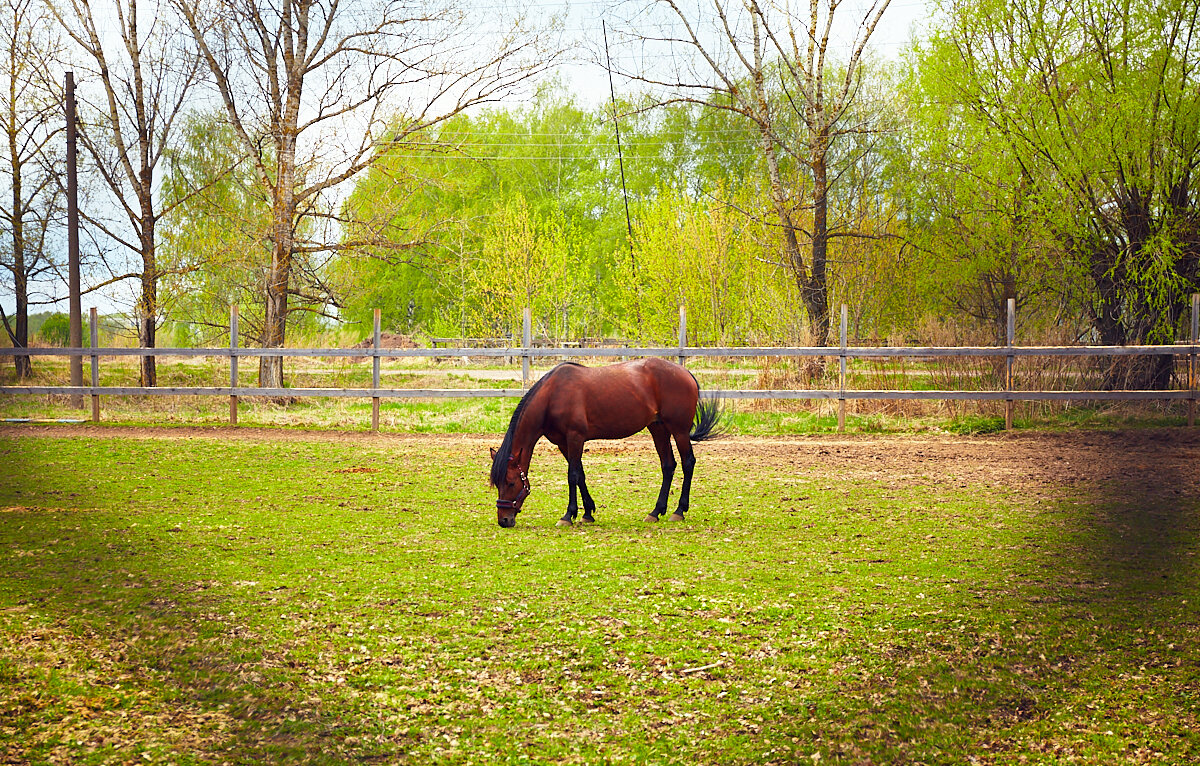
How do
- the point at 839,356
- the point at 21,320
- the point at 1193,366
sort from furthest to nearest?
the point at 21,320 → the point at 839,356 → the point at 1193,366

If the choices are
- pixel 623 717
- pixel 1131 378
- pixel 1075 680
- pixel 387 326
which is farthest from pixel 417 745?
pixel 387 326

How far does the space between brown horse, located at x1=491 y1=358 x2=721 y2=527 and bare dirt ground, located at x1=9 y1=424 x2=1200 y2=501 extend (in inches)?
127

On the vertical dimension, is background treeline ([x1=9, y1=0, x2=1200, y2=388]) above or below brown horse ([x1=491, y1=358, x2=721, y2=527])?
above

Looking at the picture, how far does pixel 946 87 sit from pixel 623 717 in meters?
15.2

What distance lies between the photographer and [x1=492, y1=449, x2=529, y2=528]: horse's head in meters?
6.82

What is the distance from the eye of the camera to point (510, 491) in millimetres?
6855

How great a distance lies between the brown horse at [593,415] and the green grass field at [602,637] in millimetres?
377

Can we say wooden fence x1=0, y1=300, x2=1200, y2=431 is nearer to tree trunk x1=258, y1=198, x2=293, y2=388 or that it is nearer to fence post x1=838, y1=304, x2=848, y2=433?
fence post x1=838, y1=304, x2=848, y2=433

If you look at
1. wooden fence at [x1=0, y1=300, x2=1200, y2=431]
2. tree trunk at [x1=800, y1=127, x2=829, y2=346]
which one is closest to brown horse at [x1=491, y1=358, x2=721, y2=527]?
wooden fence at [x1=0, y1=300, x2=1200, y2=431]

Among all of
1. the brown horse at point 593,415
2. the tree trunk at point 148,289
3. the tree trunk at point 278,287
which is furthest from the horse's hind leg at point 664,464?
the tree trunk at point 148,289

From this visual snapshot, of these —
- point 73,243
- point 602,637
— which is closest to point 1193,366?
point 602,637

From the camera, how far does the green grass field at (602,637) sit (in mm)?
2781

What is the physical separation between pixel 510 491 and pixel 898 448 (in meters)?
6.85

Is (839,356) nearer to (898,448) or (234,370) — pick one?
(898,448)
